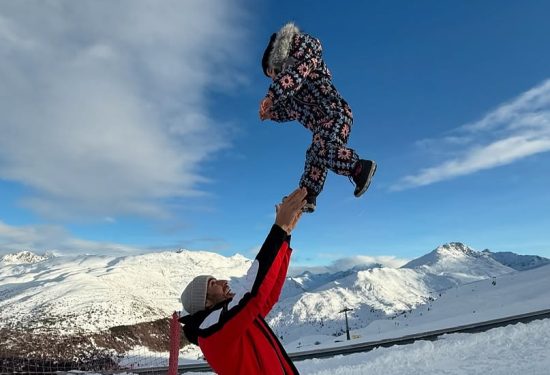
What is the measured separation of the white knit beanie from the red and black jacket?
0.24m

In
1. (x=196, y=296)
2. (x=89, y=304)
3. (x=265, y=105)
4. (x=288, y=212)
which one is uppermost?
(x=89, y=304)

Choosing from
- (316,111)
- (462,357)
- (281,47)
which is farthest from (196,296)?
(462,357)

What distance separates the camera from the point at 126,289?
96.6m

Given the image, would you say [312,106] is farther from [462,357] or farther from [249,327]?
[462,357]

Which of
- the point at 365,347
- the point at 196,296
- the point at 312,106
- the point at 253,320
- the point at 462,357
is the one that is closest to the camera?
the point at 253,320

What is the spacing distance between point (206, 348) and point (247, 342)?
263 millimetres

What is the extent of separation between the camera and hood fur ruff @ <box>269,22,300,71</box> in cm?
332

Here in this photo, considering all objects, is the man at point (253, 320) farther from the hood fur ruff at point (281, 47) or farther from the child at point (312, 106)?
the hood fur ruff at point (281, 47)

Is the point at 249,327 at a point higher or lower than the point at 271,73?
lower

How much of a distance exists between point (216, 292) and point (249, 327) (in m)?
0.44

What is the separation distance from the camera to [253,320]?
2.51 meters

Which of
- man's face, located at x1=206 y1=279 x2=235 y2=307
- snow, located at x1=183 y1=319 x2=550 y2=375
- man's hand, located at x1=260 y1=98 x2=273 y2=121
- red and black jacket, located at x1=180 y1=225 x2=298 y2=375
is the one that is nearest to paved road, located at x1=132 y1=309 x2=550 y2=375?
snow, located at x1=183 y1=319 x2=550 y2=375

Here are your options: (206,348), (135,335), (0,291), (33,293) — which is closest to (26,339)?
(135,335)

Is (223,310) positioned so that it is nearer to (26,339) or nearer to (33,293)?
(26,339)
